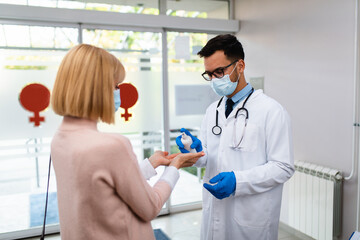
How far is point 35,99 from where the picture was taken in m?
2.86

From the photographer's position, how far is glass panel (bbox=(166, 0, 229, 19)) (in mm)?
3298

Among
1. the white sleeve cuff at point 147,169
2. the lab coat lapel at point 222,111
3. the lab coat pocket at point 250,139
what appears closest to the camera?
the white sleeve cuff at point 147,169

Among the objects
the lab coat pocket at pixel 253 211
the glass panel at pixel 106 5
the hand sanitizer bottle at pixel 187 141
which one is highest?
the glass panel at pixel 106 5

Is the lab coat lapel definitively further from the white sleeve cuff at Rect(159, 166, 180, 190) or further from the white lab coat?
the white sleeve cuff at Rect(159, 166, 180, 190)

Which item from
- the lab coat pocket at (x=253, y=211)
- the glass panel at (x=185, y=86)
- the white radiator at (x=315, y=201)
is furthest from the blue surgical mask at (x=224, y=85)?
the glass panel at (x=185, y=86)

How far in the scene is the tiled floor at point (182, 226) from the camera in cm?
291

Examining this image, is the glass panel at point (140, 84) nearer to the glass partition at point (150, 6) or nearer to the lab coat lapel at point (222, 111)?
the glass partition at point (150, 6)

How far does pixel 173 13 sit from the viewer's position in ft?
10.8

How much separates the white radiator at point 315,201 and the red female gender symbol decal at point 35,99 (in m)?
2.49

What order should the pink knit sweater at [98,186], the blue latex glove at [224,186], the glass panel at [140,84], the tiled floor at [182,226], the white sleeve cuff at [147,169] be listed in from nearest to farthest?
the pink knit sweater at [98,186]
the white sleeve cuff at [147,169]
the blue latex glove at [224,186]
the tiled floor at [182,226]
the glass panel at [140,84]

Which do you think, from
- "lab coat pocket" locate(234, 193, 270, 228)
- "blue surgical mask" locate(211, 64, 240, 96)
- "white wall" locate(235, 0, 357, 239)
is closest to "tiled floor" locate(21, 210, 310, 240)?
"white wall" locate(235, 0, 357, 239)

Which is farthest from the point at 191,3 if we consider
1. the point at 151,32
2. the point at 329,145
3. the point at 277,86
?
the point at 329,145

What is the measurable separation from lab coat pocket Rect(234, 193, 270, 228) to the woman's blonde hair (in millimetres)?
919

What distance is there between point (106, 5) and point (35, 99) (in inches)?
47.1
